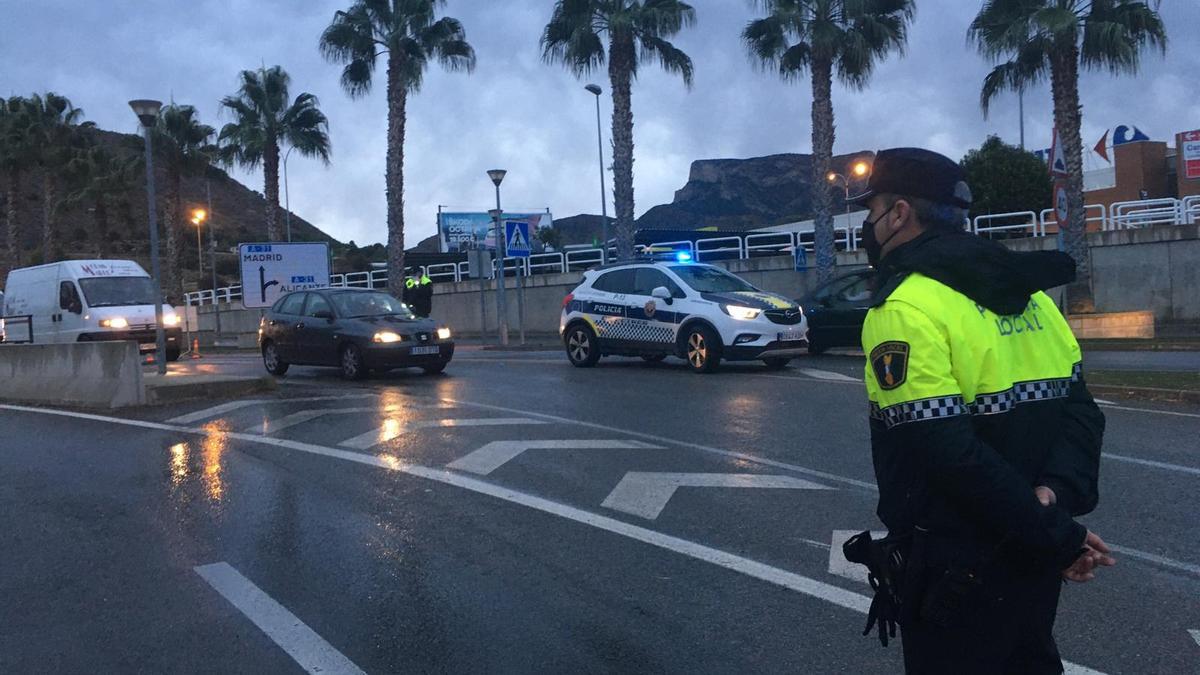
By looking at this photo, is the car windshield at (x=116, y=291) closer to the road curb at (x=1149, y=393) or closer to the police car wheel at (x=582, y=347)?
the police car wheel at (x=582, y=347)

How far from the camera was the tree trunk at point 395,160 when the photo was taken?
102 feet

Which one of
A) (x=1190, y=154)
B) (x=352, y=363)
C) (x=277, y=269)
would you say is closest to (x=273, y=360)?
(x=352, y=363)

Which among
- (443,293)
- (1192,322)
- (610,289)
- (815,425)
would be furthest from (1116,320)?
(443,293)

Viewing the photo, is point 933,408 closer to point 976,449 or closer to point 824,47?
point 976,449

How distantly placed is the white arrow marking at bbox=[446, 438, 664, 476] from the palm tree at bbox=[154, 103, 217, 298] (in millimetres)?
34754

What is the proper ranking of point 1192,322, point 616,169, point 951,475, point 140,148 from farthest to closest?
point 140,148 < point 616,169 < point 1192,322 < point 951,475

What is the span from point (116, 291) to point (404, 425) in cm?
1467

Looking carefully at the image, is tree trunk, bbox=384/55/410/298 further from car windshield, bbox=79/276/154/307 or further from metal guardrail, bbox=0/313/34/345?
metal guardrail, bbox=0/313/34/345

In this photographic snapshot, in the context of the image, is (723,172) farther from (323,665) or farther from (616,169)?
(323,665)

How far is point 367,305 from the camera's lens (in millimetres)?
16422

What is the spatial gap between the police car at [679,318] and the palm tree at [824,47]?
882 cm

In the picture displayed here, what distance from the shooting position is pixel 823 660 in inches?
159

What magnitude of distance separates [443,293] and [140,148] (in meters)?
14.2

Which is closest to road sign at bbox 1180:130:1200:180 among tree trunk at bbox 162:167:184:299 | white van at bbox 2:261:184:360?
Result: white van at bbox 2:261:184:360
